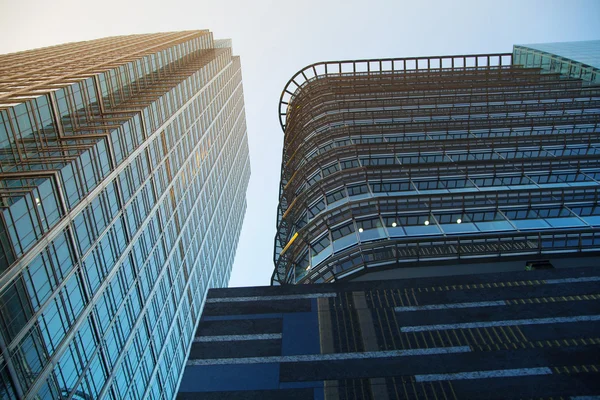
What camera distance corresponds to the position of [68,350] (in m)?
31.5

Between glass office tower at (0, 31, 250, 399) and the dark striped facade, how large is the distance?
13.1 metres

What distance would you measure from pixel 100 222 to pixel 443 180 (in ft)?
90.1

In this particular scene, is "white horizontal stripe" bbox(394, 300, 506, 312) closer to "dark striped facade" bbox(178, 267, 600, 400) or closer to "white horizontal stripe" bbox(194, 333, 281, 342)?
"dark striped facade" bbox(178, 267, 600, 400)

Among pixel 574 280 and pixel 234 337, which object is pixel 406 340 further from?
pixel 574 280

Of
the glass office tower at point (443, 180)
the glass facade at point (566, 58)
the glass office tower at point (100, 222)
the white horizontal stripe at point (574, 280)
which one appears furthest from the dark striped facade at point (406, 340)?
the glass facade at point (566, 58)

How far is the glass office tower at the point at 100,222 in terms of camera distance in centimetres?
2731

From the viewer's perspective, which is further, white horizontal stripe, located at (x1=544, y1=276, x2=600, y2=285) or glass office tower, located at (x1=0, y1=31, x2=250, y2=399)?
glass office tower, located at (x1=0, y1=31, x2=250, y2=399)

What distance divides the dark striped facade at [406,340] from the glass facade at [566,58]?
3572cm

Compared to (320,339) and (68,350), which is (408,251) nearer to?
(320,339)

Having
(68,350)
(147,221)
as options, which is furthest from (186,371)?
(147,221)

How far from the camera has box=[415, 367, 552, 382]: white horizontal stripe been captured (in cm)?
1630

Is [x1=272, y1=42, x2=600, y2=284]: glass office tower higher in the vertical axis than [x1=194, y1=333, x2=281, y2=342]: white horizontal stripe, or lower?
higher

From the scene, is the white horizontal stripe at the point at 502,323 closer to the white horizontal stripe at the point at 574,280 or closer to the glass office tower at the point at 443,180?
the white horizontal stripe at the point at 574,280

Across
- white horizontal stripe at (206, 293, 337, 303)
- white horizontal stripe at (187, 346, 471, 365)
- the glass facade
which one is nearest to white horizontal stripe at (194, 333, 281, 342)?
white horizontal stripe at (187, 346, 471, 365)
